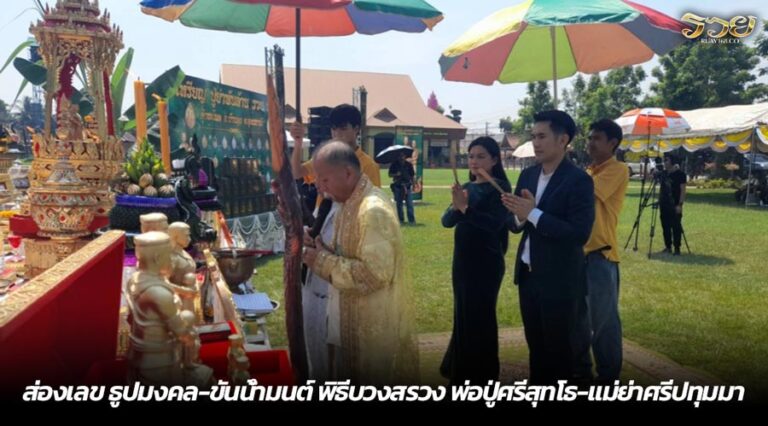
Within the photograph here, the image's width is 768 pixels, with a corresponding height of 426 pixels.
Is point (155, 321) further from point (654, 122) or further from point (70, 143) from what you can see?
point (654, 122)

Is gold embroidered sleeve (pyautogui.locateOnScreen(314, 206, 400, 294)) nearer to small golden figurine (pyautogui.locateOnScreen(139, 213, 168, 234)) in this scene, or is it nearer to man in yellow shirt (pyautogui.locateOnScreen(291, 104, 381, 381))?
man in yellow shirt (pyautogui.locateOnScreen(291, 104, 381, 381))

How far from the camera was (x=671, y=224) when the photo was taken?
9180mm

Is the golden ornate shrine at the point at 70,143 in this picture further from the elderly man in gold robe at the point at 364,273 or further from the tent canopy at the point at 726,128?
the tent canopy at the point at 726,128

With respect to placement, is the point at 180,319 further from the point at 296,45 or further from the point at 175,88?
the point at 175,88

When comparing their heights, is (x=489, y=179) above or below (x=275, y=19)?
below

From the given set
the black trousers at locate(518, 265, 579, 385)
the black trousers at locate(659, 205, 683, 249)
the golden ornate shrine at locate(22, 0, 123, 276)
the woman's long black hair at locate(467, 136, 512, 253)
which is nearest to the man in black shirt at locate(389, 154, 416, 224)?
the black trousers at locate(659, 205, 683, 249)

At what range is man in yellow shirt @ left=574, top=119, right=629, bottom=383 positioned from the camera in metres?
3.69

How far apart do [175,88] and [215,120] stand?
0.79 m

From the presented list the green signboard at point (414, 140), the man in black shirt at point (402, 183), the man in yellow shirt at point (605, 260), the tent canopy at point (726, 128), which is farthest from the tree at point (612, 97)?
the man in yellow shirt at point (605, 260)

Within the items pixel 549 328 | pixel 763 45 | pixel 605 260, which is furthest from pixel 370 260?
pixel 763 45

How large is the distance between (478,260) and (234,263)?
1618 millimetres

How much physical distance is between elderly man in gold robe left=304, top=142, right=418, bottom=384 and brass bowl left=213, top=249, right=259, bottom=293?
1.37 meters

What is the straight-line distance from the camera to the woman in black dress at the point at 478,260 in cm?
347

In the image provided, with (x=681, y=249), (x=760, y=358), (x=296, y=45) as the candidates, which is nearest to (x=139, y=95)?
(x=296, y=45)
